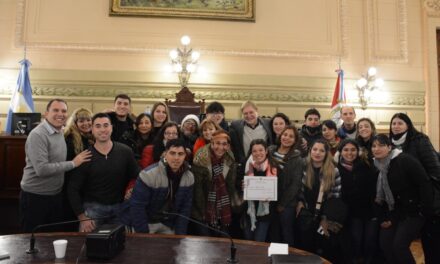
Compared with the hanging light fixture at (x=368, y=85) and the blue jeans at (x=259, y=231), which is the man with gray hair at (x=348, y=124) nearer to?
the blue jeans at (x=259, y=231)

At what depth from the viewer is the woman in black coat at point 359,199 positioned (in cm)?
310

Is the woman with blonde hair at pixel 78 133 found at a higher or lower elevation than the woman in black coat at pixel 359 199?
higher

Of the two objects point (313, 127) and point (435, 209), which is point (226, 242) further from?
point (313, 127)

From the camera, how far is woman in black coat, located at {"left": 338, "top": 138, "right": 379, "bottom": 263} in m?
3.10

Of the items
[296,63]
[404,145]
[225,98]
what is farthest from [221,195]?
[296,63]

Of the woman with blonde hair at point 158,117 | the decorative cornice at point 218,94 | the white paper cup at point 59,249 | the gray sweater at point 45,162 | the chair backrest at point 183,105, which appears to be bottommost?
the white paper cup at point 59,249

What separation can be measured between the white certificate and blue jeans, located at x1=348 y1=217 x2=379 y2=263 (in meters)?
0.87

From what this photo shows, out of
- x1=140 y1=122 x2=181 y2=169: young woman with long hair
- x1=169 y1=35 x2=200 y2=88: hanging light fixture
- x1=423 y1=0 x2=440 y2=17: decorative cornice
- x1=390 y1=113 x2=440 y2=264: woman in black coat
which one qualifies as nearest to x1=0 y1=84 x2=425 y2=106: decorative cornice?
x1=169 y1=35 x2=200 y2=88: hanging light fixture

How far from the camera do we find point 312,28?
22.6 ft

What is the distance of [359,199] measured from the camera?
3.09m

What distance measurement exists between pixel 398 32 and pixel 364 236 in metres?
5.45

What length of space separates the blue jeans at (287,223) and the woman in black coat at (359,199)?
0.50 m

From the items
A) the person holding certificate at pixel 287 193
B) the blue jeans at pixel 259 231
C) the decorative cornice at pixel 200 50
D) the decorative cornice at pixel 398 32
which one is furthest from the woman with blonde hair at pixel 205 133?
the decorative cornice at pixel 398 32

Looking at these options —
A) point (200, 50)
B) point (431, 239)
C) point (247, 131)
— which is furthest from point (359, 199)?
point (200, 50)
